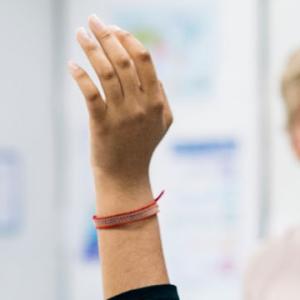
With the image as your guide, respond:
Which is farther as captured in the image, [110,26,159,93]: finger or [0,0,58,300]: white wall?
[0,0,58,300]: white wall

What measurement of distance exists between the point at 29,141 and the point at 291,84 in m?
1.24

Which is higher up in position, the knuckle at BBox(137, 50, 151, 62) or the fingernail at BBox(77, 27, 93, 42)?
the fingernail at BBox(77, 27, 93, 42)

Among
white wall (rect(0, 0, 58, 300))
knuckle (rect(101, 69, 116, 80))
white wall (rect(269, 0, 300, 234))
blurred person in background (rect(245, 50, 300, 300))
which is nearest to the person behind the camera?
knuckle (rect(101, 69, 116, 80))

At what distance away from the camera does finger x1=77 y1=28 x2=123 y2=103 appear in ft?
2.13

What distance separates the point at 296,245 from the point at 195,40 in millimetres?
998

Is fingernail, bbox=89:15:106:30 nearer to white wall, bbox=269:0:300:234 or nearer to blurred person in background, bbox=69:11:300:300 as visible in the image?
blurred person in background, bbox=69:11:300:300

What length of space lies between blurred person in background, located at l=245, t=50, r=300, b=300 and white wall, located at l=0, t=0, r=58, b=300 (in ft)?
3.70

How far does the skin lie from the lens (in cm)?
66

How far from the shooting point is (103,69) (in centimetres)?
65

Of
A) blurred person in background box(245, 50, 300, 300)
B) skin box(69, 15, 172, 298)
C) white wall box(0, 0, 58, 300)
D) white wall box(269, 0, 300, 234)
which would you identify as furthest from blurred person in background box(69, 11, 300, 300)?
white wall box(0, 0, 58, 300)


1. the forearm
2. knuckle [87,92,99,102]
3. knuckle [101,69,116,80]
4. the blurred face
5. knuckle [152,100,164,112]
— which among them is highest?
the blurred face

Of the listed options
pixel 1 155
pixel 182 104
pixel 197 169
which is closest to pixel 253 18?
pixel 182 104

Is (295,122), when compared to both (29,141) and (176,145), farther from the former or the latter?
(29,141)

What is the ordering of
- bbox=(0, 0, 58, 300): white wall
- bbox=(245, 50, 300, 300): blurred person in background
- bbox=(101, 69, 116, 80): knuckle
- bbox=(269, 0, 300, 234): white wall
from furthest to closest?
bbox=(0, 0, 58, 300): white wall → bbox=(269, 0, 300, 234): white wall → bbox=(245, 50, 300, 300): blurred person in background → bbox=(101, 69, 116, 80): knuckle
